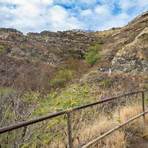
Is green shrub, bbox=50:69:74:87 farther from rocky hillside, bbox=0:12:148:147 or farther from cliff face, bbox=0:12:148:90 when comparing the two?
cliff face, bbox=0:12:148:90

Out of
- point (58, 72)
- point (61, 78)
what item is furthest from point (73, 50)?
point (61, 78)

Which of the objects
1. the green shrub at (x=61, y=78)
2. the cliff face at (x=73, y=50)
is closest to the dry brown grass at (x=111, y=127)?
the cliff face at (x=73, y=50)

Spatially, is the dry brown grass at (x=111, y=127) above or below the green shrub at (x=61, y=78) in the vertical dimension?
below

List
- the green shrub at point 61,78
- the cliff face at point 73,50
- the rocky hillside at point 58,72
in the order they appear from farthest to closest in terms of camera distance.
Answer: the cliff face at point 73,50, the green shrub at point 61,78, the rocky hillside at point 58,72

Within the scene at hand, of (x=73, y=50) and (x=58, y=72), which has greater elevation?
(x=73, y=50)

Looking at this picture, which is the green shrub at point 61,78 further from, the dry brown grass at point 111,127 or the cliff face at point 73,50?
the dry brown grass at point 111,127

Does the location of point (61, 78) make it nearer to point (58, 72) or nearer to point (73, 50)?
point (58, 72)

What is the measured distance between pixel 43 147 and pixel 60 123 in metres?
0.90

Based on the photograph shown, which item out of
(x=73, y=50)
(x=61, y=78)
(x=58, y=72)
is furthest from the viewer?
(x=73, y=50)

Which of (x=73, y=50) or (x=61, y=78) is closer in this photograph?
(x=61, y=78)

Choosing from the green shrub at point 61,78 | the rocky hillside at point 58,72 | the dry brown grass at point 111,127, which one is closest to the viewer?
the dry brown grass at point 111,127

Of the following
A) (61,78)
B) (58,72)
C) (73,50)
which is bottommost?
(61,78)

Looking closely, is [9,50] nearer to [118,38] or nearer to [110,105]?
[118,38]

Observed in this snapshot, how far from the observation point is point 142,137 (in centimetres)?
1072
